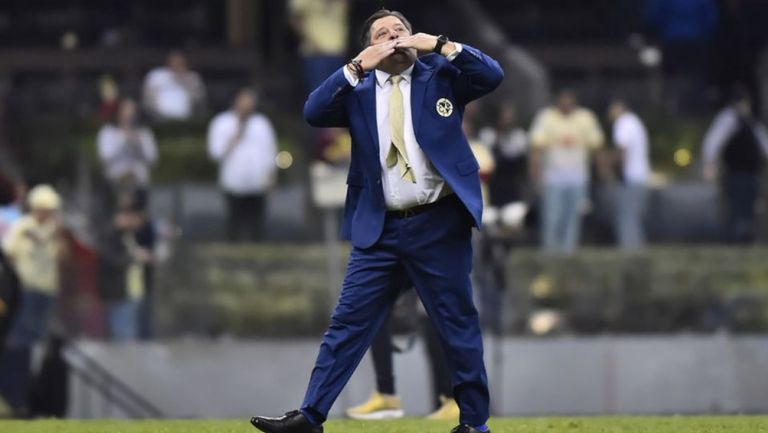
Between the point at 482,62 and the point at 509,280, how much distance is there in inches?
403

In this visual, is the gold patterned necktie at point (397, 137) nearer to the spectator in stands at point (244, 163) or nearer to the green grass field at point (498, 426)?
the green grass field at point (498, 426)

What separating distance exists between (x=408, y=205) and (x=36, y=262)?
9480mm

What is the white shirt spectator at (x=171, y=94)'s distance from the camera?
24516mm

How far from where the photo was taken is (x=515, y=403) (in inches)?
836

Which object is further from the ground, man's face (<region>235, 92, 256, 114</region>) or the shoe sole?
man's face (<region>235, 92, 256, 114</region>)

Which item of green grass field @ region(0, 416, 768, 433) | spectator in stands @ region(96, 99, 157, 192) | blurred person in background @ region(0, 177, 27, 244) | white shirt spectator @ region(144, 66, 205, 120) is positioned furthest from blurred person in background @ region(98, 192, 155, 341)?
green grass field @ region(0, 416, 768, 433)

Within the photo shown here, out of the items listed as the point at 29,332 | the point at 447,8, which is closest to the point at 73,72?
the point at 447,8

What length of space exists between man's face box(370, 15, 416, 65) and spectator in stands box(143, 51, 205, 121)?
1292cm

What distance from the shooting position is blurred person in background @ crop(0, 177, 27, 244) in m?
21.1

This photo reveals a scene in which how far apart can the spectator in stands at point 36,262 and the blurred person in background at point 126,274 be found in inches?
17.4

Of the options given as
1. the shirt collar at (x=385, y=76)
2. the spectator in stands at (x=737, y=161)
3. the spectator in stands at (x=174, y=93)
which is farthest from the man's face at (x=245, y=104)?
the shirt collar at (x=385, y=76)

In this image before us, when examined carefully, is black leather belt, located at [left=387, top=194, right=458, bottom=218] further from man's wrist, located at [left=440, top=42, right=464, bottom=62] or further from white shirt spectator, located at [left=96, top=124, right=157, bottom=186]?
white shirt spectator, located at [left=96, top=124, right=157, bottom=186]

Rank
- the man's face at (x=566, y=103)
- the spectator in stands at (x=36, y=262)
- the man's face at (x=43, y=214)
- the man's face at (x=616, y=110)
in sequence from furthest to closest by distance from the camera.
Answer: the man's face at (x=616, y=110) → the man's face at (x=566, y=103) → the man's face at (x=43, y=214) → the spectator in stands at (x=36, y=262)

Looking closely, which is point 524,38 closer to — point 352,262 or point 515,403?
point 515,403
